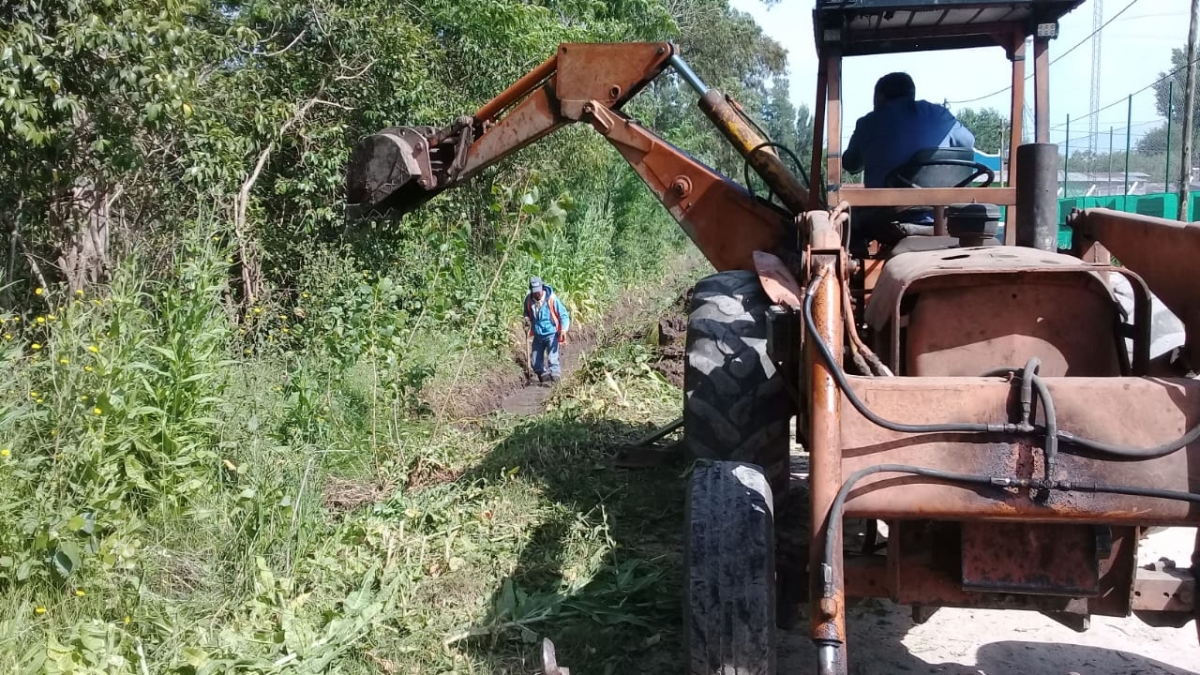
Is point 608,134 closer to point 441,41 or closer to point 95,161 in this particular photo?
point 95,161

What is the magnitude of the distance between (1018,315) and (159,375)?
144 inches

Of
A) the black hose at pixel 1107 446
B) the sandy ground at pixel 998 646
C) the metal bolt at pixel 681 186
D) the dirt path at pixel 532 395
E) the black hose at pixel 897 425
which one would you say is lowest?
the sandy ground at pixel 998 646

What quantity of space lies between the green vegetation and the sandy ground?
82cm

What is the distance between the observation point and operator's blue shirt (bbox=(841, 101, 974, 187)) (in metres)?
4.87

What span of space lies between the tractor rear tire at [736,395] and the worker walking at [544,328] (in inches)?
208

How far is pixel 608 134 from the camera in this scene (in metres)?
5.88

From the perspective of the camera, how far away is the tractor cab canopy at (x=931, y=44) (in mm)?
4402

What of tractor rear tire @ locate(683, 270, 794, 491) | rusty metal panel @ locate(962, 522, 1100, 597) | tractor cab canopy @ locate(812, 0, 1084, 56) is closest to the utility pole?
tractor cab canopy @ locate(812, 0, 1084, 56)

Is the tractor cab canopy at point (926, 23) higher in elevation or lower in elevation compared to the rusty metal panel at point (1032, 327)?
higher

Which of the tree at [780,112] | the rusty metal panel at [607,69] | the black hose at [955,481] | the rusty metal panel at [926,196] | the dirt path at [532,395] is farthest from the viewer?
the tree at [780,112]

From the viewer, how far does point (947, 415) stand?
2.80 metres

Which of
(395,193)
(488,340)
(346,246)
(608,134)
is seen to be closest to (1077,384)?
(608,134)

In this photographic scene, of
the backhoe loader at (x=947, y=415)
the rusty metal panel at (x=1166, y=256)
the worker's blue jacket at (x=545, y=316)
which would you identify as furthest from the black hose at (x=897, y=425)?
the worker's blue jacket at (x=545, y=316)

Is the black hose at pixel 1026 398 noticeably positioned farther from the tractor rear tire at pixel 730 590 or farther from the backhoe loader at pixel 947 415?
the tractor rear tire at pixel 730 590
